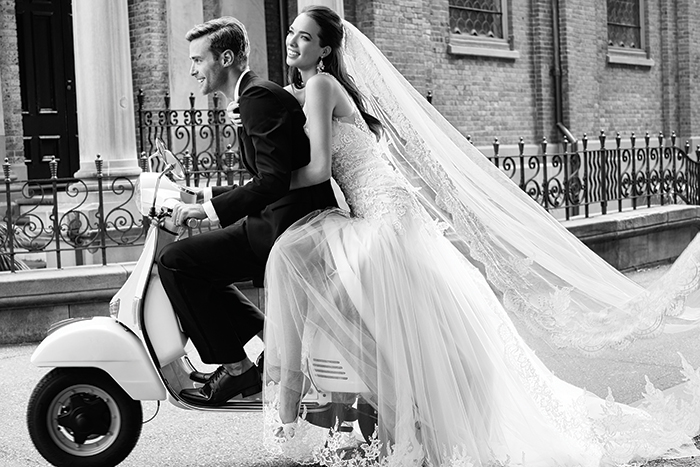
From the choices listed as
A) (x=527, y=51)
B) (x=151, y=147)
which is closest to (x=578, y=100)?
(x=527, y=51)

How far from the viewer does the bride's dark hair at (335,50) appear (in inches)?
150

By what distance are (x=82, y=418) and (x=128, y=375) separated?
25 centimetres

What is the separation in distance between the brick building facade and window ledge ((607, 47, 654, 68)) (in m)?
0.03

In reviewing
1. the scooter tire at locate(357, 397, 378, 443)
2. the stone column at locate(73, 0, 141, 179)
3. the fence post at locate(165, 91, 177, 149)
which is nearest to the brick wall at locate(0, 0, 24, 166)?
the fence post at locate(165, 91, 177, 149)

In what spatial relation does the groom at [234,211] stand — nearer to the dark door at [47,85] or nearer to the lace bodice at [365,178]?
the lace bodice at [365,178]

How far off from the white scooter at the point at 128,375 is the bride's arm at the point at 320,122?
21.8 inches

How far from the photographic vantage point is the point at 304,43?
379cm

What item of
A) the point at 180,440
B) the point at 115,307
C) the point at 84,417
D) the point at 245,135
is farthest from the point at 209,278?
the point at 180,440

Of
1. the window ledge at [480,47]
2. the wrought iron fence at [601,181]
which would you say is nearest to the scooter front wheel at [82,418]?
the wrought iron fence at [601,181]

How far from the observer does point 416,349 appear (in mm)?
3732

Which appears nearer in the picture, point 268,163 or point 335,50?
point 268,163

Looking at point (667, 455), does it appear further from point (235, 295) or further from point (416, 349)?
point (235, 295)

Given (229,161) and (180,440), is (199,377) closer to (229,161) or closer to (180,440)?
(180,440)

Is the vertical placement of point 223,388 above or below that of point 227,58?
below
